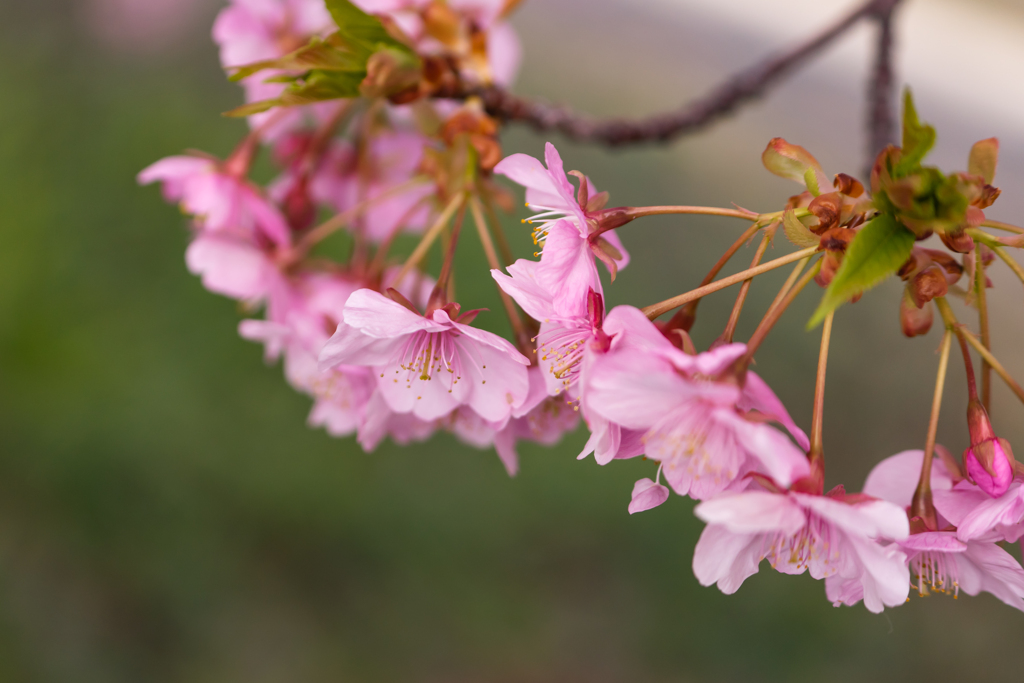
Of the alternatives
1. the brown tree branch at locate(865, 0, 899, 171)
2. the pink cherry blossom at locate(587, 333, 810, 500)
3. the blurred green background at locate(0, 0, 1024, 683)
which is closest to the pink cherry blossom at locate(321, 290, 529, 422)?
the pink cherry blossom at locate(587, 333, 810, 500)

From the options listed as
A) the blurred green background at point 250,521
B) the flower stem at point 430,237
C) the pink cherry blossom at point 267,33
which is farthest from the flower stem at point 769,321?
the blurred green background at point 250,521

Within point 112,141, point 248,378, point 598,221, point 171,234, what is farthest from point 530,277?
point 112,141

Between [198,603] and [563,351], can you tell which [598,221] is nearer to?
[563,351]

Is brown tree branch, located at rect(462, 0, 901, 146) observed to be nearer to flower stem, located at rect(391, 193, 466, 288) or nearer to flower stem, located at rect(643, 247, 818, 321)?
flower stem, located at rect(391, 193, 466, 288)

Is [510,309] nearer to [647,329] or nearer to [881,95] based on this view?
[647,329]

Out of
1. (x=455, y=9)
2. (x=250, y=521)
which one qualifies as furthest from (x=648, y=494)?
(x=250, y=521)
